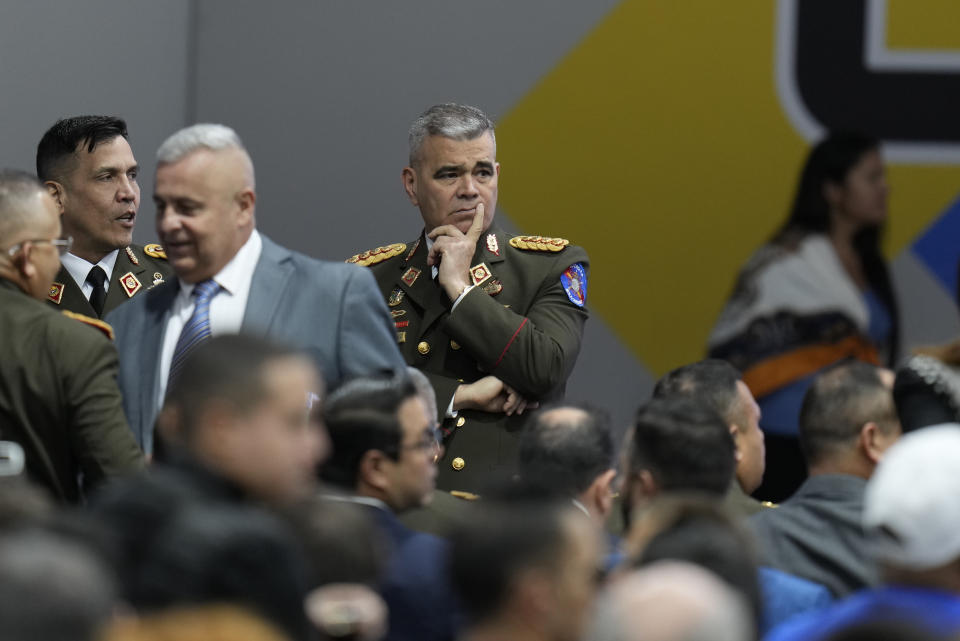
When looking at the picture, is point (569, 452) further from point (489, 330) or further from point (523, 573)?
point (523, 573)

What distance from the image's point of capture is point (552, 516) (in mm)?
2053

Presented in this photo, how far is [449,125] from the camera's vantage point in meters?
4.11

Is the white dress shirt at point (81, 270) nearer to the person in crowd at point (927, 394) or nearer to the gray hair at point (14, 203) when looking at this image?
the gray hair at point (14, 203)

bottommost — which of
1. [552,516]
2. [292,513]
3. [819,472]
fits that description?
[819,472]

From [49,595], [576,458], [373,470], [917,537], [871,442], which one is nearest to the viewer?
[49,595]

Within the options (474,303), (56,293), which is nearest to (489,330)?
(474,303)

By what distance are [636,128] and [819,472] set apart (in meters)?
2.41

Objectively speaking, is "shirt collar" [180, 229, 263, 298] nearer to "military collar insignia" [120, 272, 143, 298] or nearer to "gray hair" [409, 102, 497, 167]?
"gray hair" [409, 102, 497, 167]

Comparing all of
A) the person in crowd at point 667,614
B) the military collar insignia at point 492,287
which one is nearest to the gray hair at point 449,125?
the military collar insignia at point 492,287

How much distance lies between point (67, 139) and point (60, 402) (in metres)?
1.61

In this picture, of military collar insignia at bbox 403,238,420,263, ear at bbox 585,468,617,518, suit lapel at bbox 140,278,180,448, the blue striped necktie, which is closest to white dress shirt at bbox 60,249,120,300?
military collar insignia at bbox 403,238,420,263

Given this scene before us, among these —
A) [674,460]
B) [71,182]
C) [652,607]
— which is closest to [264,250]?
[674,460]

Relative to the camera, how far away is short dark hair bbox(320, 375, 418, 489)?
9.30 ft

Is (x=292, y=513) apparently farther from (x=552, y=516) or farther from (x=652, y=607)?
(x=652, y=607)
